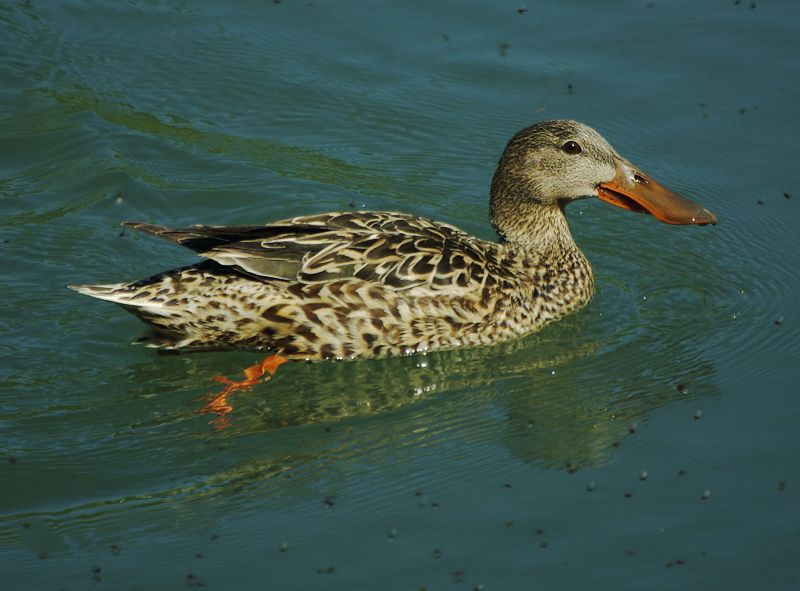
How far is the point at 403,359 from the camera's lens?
8555 millimetres

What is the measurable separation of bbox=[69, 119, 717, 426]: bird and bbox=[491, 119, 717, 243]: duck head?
1 cm

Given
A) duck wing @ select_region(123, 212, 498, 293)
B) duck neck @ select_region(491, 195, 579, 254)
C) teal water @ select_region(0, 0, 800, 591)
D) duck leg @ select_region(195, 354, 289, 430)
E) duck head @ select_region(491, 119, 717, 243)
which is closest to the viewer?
teal water @ select_region(0, 0, 800, 591)

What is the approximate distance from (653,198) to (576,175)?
582 millimetres

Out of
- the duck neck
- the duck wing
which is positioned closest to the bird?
the duck wing

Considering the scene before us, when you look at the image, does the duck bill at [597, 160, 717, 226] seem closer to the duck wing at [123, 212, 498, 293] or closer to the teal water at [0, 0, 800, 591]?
the teal water at [0, 0, 800, 591]

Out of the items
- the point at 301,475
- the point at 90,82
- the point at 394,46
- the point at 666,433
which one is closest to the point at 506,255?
the point at 666,433

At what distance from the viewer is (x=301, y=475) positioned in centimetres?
717

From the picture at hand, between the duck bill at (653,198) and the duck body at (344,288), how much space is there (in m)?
0.12

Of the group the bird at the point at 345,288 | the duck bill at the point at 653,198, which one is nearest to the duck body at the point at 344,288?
the bird at the point at 345,288

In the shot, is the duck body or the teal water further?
the duck body

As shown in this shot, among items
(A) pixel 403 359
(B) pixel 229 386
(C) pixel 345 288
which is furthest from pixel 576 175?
(B) pixel 229 386

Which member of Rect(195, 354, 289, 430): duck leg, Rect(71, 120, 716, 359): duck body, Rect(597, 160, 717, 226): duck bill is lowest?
Rect(195, 354, 289, 430): duck leg

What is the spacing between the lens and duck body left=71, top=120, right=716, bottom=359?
823 centimetres

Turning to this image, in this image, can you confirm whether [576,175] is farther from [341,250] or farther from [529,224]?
[341,250]
